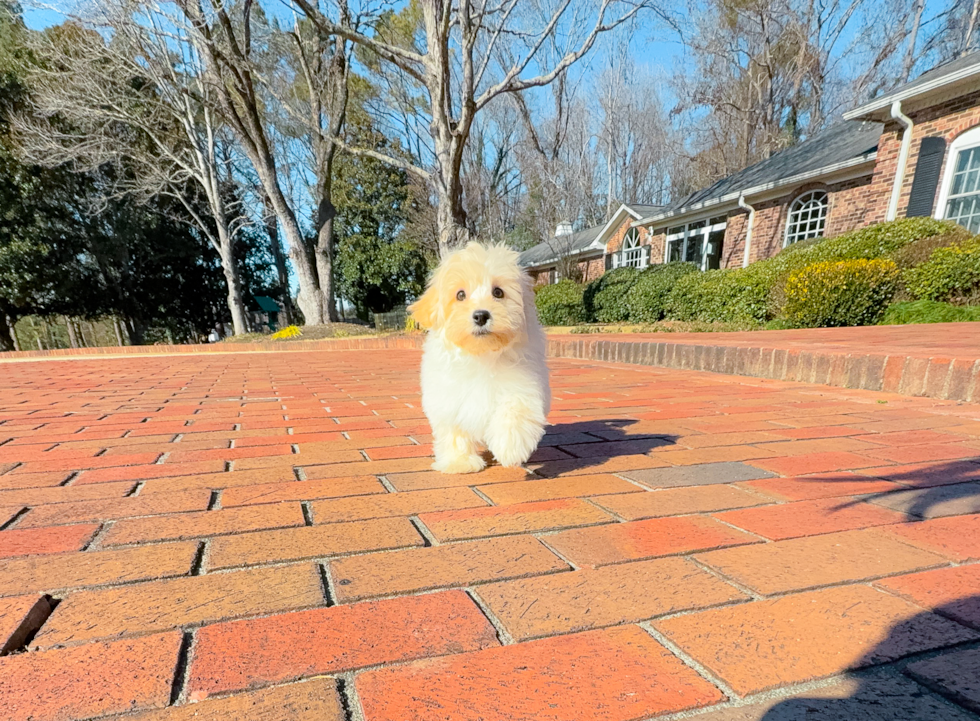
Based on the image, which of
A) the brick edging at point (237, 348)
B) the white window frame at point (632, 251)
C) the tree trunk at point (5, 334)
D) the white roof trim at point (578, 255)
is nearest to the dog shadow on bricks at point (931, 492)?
the brick edging at point (237, 348)

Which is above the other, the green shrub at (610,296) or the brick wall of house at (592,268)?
the brick wall of house at (592,268)

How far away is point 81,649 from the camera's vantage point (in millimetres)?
993

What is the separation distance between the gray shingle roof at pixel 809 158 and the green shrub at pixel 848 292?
254 inches

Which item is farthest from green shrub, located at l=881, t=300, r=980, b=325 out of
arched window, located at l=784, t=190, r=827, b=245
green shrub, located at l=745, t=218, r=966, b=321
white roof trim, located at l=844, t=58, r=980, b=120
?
arched window, located at l=784, t=190, r=827, b=245

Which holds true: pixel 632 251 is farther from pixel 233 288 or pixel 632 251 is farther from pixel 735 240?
pixel 233 288

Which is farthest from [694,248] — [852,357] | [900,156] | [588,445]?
[588,445]

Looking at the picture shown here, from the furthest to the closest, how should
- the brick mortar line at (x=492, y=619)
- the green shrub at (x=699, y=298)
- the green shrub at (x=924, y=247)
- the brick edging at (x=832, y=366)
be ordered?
the green shrub at (x=699, y=298) → the green shrub at (x=924, y=247) → the brick edging at (x=832, y=366) → the brick mortar line at (x=492, y=619)

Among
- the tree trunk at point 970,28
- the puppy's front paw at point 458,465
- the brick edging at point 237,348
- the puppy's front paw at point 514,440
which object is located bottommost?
the brick edging at point 237,348

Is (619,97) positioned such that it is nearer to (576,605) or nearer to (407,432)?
(407,432)

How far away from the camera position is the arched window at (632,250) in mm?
21938

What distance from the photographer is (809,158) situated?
46.9ft

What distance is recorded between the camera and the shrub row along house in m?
10.1

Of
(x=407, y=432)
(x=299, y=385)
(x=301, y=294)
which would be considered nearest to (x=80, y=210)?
(x=301, y=294)

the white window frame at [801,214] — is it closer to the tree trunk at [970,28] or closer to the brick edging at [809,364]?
the brick edging at [809,364]
